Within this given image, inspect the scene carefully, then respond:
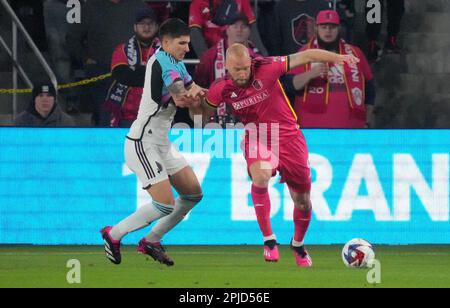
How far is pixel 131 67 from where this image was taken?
14.1m

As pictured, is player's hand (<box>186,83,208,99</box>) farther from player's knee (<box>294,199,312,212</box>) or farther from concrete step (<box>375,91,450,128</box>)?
concrete step (<box>375,91,450,128</box>)

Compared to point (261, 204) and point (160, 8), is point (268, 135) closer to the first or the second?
point (261, 204)

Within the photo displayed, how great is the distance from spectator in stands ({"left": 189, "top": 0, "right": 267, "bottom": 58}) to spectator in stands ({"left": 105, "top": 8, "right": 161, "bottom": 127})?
1.52 ft

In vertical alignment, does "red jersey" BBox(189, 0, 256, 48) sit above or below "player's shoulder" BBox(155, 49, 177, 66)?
above

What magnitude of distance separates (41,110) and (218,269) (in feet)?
12.0

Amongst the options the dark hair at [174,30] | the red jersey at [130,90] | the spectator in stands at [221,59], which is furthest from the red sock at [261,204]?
the red jersey at [130,90]

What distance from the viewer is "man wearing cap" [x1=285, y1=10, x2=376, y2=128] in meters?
13.9

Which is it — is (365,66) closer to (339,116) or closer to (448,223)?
(339,116)

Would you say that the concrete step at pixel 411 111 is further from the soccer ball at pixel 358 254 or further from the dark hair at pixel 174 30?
the dark hair at pixel 174 30

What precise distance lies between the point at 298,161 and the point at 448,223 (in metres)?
2.79

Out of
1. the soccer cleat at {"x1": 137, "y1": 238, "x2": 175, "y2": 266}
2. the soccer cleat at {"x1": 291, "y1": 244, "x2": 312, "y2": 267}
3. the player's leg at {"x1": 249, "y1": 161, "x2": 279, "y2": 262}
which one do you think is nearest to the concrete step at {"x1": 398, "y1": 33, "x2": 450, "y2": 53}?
the player's leg at {"x1": 249, "y1": 161, "x2": 279, "y2": 262}

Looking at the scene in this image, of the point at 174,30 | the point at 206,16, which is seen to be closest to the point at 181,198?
the point at 174,30

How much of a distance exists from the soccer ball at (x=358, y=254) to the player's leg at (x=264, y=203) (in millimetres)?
721

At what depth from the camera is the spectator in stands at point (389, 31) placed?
48.3ft
